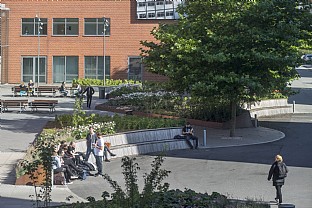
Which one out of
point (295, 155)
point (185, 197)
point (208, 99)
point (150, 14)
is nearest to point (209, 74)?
point (208, 99)

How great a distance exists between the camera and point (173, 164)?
1054 inches

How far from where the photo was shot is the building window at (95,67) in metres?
64.6

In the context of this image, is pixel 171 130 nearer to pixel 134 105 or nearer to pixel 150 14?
pixel 134 105

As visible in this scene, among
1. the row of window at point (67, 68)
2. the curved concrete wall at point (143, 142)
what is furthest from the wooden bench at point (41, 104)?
the row of window at point (67, 68)

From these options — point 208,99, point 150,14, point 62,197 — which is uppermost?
point 150,14

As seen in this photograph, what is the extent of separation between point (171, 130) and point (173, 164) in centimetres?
548

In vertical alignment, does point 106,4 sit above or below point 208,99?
above

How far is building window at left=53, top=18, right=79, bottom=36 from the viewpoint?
64.4 metres

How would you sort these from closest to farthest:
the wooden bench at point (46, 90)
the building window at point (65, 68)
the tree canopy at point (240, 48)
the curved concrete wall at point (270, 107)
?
the tree canopy at point (240, 48), the curved concrete wall at point (270, 107), the wooden bench at point (46, 90), the building window at point (65, 68)

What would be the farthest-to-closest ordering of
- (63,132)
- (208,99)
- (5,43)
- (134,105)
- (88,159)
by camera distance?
(5,43) < (134,105) < (208,99) < (63,132) < (88,159)

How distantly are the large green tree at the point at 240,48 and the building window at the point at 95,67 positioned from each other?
2913 centimetres

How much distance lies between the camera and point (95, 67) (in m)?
64.8

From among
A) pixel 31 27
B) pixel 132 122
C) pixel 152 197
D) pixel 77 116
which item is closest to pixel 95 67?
pixel 31 27

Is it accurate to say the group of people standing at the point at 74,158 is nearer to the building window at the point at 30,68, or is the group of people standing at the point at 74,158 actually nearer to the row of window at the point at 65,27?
the row of window at the point at 65,27
